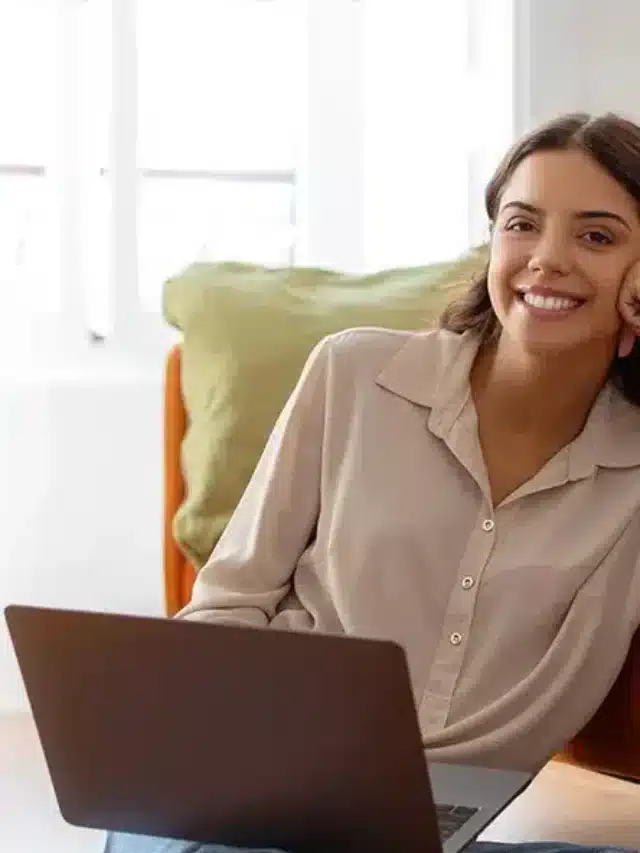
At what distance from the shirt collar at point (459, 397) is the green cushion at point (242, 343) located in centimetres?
17

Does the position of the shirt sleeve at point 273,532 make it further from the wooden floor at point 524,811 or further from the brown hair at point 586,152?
the wooden floor at point 524,811

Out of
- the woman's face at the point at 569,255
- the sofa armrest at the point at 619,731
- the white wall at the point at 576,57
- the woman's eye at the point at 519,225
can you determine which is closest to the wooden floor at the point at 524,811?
the sofa armrest at the point at 619,731

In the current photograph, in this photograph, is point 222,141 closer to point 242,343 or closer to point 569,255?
point 242,343

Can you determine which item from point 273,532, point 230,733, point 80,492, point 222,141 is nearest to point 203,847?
point 230,733

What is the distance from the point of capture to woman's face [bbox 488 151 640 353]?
140cm

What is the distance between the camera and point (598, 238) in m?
1.42

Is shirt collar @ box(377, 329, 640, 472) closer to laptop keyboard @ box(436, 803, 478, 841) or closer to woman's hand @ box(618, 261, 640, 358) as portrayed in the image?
woman's hand @ box(618, 261, 640, 358)

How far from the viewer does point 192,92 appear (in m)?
2.48

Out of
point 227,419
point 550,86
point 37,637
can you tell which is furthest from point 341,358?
point 550,86

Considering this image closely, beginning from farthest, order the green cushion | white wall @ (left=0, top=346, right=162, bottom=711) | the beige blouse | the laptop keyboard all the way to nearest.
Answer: white wall @ (left=0, top=346, right=162, bottom=711) < the green cushion < the beige blouse < the laptop keyboard

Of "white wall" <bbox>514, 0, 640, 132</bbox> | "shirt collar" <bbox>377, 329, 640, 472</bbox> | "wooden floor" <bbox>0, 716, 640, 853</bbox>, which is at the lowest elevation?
"wooden floor" <bbox>0, 716, 640, 853</bbox>

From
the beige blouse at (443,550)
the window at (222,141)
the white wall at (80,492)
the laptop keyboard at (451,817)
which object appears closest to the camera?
→ the laptop keyboard at (451,817)

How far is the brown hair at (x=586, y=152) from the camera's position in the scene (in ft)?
4.63

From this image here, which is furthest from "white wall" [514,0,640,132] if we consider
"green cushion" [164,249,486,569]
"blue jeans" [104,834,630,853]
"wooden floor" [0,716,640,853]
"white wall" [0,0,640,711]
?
"blue jeans" [104,834,630,853]
